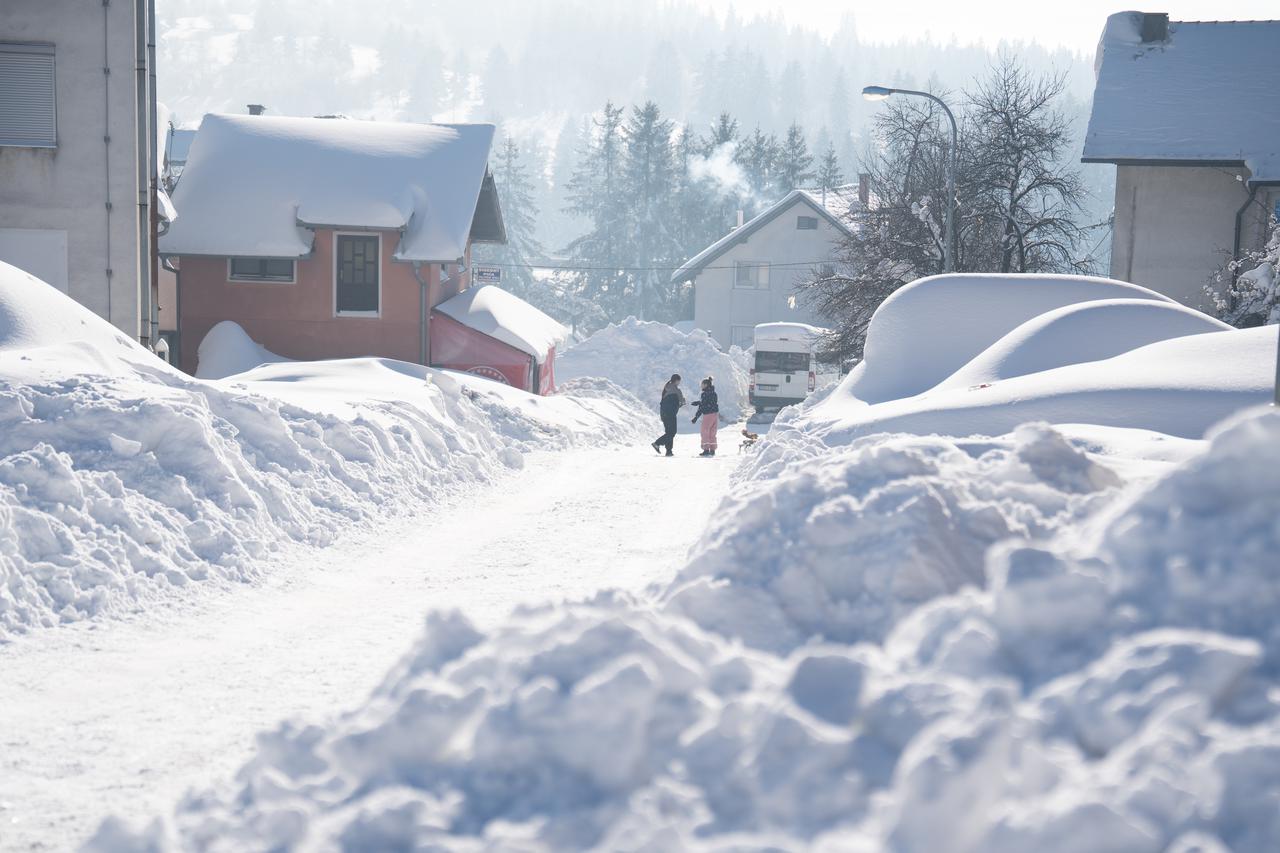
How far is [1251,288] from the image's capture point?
2100cm

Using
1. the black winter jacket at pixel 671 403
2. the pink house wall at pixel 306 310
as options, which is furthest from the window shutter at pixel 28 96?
the black winter jacket at pixel 671 403

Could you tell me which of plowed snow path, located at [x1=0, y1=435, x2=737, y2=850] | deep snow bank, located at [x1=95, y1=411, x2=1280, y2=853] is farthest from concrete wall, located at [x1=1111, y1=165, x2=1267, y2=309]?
deep snow bank, located at [x1=95, y1=411, x2=1280, y2=853]

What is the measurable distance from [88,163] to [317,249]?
859cm

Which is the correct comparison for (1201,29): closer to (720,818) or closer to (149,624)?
(149,624)

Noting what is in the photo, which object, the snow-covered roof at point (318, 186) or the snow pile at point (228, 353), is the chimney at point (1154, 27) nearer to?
the snow-covered roof at point (318, 186)

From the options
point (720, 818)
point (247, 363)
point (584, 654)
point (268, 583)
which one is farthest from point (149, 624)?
point (247, 363)

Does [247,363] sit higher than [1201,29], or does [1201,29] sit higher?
[1201,29]

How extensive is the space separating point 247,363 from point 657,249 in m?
48.4

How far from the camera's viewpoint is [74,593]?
7.66 meters

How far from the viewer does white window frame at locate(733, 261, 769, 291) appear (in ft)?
178

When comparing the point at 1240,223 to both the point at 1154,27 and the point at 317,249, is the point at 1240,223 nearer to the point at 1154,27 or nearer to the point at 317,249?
the point at 1154,27

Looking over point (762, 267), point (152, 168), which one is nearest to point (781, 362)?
point (762, 267)

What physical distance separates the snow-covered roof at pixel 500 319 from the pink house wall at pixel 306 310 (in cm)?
118

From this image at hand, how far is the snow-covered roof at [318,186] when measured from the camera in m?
Answer: 28.6
